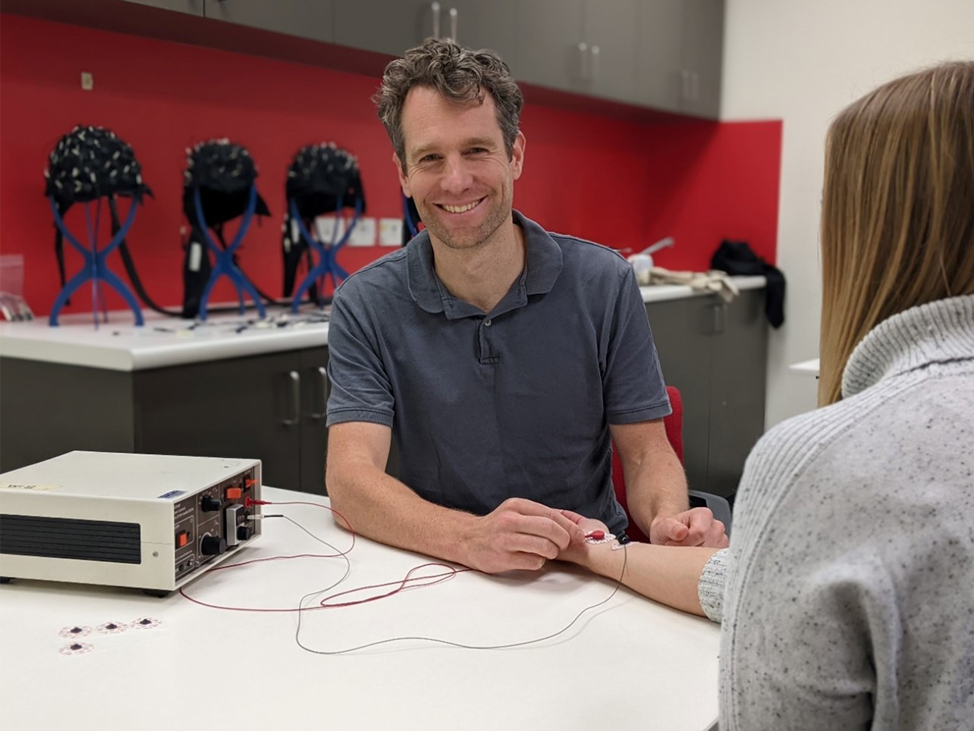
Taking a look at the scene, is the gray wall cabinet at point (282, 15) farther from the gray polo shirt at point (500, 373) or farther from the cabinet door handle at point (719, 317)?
the cabinet door handle at point (719, 317)

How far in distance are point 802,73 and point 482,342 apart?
10.5ft

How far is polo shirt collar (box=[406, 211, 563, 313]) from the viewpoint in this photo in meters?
1.64

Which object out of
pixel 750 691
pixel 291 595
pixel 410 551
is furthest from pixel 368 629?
pixel 750 691

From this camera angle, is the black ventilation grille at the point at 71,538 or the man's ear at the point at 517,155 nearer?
the black ventilation grille at the point at 71,538

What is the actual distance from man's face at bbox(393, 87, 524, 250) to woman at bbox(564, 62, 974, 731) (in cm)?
92

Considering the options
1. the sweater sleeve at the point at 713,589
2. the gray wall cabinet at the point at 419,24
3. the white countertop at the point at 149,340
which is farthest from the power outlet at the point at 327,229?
the sweater sleeve at the point at 713,589

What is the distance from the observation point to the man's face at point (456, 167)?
1626 millimetres

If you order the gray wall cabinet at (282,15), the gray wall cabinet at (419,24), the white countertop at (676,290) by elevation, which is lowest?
the white countertop at (676,290)

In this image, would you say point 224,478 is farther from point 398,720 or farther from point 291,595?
point 398,720

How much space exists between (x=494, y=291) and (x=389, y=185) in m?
1.89

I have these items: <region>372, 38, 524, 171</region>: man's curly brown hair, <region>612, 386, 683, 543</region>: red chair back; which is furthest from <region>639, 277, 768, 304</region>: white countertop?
<region>372, 38, 524, 171</region>: man's curly brown hair

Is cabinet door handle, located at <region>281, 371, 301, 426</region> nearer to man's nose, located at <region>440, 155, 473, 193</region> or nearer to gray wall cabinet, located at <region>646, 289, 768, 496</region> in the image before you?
man's nose, located at <region>440, 155, 473, 193</region>

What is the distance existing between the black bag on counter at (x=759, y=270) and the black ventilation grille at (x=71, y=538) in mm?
3592

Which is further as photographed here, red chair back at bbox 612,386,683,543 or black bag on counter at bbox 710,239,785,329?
black bag on counter at bbox 710,239,785,329
